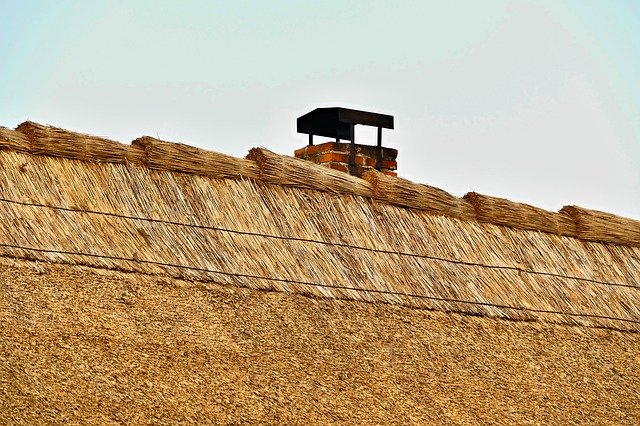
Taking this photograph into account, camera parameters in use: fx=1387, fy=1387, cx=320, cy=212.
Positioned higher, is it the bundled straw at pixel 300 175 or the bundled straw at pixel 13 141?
the bundled straw at pixel 13 141

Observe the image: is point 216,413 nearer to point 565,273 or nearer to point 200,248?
point 200,248

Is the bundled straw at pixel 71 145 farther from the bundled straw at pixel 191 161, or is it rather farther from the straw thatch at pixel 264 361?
the straw thatch at pixel 264 361

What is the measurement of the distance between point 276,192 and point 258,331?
187 centimetres

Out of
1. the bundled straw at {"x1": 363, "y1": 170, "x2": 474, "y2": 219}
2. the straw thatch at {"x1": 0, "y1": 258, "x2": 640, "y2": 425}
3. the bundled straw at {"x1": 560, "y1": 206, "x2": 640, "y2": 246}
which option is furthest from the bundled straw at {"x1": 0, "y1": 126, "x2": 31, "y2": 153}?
the bundled straw at {"x1": 560, "y1": 206, "x2": 640, "y2": 246}

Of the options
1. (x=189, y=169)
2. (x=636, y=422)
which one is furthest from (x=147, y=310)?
(x=636, y=422)

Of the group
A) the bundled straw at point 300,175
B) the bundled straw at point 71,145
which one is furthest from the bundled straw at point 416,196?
the bundled straw at point 71,145

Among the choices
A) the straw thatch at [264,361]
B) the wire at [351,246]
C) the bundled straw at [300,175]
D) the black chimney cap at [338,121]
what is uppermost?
the black chimney cap at [338,121]

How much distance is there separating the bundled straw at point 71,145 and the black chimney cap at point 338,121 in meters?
3.17

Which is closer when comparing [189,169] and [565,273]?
[189,169]

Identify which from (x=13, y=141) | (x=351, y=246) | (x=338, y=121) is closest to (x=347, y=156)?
(x=338, y=121)

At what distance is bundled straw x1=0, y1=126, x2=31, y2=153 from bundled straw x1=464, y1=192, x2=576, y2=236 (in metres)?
3.84

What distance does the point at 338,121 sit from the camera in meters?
11.9

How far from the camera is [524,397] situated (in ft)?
28.7

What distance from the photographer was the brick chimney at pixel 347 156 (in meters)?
11.6
